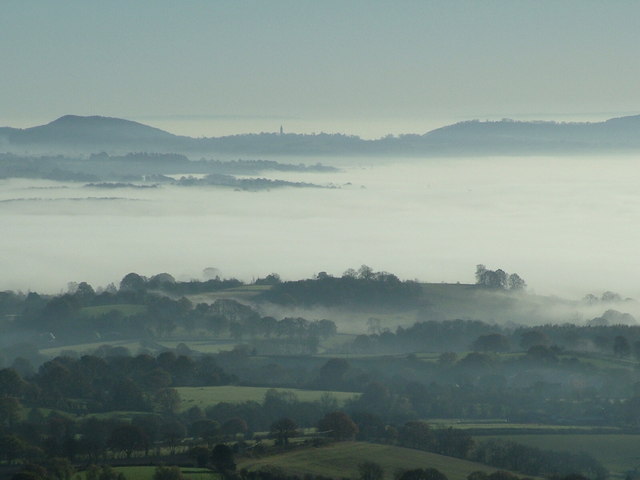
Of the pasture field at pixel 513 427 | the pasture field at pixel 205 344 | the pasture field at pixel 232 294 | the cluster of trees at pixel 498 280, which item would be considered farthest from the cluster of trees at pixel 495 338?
the cluster of trees at pixel 498 280

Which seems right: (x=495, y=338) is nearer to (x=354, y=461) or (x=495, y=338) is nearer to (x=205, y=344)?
(x=205, y=344)

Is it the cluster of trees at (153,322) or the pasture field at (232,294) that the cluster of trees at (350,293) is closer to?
the pasture field at (232,294)

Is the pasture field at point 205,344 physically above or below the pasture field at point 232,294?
below

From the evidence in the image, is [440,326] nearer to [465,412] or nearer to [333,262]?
[465,412]

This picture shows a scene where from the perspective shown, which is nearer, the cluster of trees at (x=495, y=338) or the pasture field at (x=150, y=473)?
the pasture field at (x=150, y=473)

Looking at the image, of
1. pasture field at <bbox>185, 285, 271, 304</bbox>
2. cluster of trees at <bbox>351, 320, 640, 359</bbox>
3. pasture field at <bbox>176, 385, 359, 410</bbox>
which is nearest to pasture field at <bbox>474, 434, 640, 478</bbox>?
pasture field at <bbox>176, 385, 359, 410</bbox>

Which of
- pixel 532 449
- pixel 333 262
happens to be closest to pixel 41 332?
pixel 532 449

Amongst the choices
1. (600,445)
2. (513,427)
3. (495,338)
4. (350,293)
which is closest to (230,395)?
(513,427)
